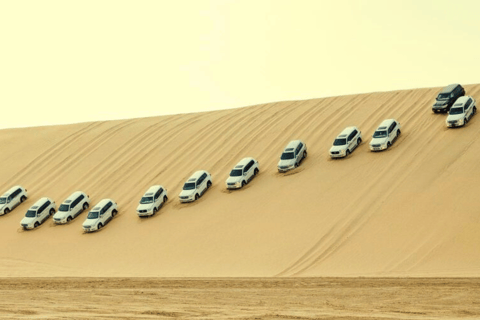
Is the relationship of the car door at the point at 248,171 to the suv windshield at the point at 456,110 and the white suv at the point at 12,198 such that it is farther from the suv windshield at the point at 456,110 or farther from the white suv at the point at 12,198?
the white suv at the point at 12,198

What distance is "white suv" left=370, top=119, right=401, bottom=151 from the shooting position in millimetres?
43938

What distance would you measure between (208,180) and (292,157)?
5.11 meters

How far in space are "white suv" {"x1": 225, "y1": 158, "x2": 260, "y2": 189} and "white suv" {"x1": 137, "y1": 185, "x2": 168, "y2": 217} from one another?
12.4ft

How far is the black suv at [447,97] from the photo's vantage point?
4772cm

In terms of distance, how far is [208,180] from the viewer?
45.2 metres

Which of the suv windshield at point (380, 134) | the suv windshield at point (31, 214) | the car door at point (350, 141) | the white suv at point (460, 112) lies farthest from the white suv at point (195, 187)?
the white suv at point (460, 112)

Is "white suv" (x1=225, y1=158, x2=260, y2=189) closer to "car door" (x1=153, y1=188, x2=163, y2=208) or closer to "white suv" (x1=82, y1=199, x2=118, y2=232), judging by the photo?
"car door" (x1=153, y1=188, x2=163, y2=208)

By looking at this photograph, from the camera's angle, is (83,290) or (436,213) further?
(436,213)

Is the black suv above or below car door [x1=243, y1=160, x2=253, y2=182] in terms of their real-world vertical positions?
above

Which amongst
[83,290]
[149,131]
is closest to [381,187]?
[83,290]

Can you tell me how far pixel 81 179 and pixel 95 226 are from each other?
11.1 metres

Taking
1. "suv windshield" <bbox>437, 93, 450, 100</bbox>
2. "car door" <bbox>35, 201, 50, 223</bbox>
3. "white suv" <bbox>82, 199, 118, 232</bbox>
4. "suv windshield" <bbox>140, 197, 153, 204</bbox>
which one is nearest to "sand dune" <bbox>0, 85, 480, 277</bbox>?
"white suv" <bbox>82, 199, 118, 232</bbox>

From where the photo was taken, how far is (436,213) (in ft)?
114

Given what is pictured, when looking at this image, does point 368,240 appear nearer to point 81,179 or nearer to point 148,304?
point 148,304
